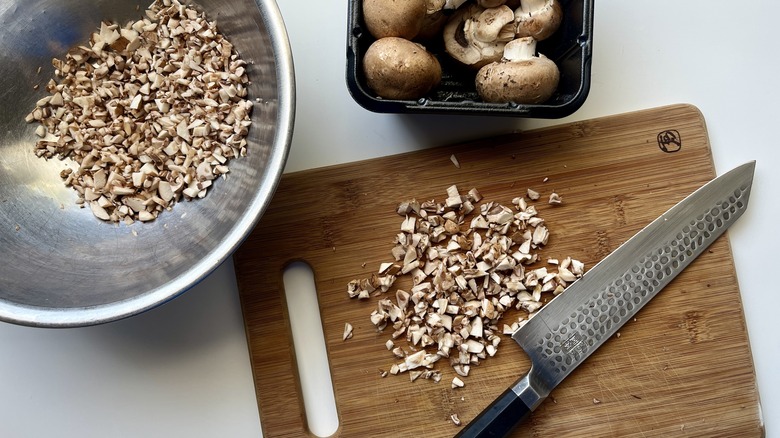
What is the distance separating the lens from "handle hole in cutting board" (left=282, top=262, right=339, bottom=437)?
112 cm

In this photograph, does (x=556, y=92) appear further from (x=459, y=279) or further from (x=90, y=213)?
(x=90, y=213)

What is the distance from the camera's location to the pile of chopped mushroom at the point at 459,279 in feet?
3.49

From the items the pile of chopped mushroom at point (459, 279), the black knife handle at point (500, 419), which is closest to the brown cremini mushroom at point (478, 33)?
the pile of chopped mushroom at point (459, 279)

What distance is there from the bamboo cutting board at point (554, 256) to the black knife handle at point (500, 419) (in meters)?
0.06

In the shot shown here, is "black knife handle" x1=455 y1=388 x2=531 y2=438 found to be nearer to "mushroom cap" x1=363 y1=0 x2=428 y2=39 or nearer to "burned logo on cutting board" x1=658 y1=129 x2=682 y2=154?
"burned logo on cutting board" x1=658 y1=129 x2=682 y2=154

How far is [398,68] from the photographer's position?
3.07 ft

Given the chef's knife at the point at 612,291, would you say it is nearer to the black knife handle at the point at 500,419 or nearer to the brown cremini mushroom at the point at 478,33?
the black knife handle at the point at 500,419

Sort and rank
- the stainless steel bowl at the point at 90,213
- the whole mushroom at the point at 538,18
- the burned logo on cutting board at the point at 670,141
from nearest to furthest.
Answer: the stainless steel bowl at the point at 90,213, the whole mushroom at the point at 538,18, the burned logo on cutting board at the point at 670,141

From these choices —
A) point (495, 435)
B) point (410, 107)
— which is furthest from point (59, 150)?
point (495, 435)

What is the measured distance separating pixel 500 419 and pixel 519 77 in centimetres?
58

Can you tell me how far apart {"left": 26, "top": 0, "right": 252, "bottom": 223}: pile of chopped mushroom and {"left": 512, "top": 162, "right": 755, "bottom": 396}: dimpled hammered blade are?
25.4 inches

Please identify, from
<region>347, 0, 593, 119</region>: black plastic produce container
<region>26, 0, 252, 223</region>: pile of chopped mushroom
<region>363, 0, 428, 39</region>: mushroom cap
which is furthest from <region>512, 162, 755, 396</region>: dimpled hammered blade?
<region>26, 0, 252, 223</region>: pile of chopped mushroom

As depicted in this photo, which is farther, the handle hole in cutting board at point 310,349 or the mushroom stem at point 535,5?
the handle hole in cutting board at point 310,349

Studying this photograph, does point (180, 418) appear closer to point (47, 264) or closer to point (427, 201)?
point (47, 264)
